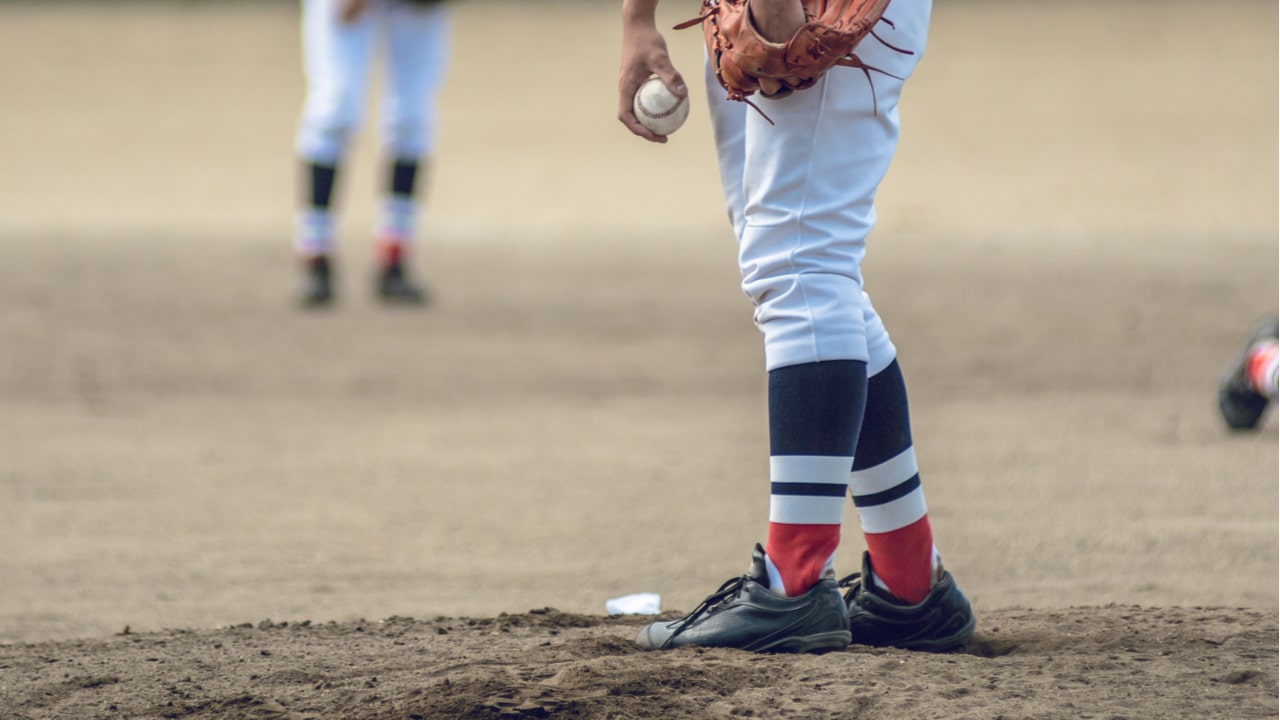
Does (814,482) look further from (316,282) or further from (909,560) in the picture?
(316,282)

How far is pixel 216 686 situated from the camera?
2.44 m

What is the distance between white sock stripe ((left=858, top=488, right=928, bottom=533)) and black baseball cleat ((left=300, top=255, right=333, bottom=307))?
5.24m

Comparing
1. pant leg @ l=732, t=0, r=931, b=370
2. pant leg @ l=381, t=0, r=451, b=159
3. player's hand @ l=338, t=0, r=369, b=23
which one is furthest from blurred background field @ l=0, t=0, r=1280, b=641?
player's hand @ l=338, t=0, r=369, b=23

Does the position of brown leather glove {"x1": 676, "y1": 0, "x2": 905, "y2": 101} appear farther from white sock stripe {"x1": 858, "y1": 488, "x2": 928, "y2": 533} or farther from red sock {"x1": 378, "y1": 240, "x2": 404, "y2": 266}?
red sock {"x1": 378, "y1": 240, "x2": 404, "y2": 266}

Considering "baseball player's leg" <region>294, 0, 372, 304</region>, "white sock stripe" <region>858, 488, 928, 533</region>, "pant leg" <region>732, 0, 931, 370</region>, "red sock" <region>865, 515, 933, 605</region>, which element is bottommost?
"red sock" <region>865, 515, 933, 605</region>

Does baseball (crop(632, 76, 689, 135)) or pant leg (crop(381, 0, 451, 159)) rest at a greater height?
pant leg (crop(381, 0, 451, 159))

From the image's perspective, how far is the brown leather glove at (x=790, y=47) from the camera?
2.37m

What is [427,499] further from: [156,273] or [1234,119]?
[1234,119]

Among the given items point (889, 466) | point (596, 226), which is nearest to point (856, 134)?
point (889, 466)

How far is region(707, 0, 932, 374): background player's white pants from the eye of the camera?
2477mm

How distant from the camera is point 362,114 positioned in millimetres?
7609

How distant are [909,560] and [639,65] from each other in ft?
2.89

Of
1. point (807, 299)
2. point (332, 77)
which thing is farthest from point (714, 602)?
point (332, 77)

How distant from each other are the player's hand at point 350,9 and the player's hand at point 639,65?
480cm
